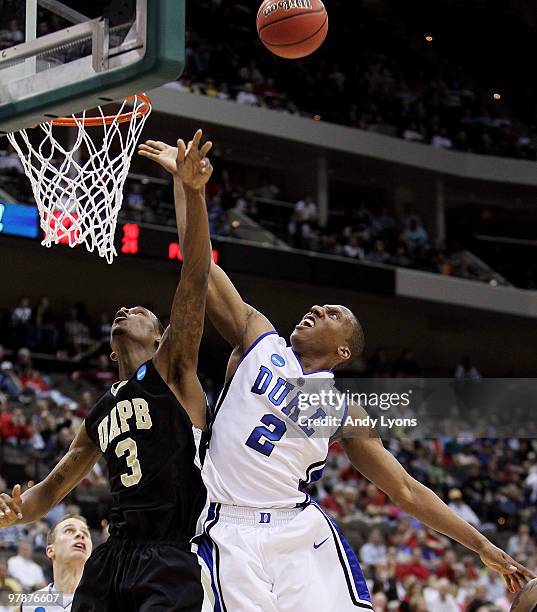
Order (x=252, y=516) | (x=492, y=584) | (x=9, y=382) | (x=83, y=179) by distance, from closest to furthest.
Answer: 1. (x=252, y=516)
2. (x=83, y=179)
3. (x=492, y=584)
4. (x=9, y=382)

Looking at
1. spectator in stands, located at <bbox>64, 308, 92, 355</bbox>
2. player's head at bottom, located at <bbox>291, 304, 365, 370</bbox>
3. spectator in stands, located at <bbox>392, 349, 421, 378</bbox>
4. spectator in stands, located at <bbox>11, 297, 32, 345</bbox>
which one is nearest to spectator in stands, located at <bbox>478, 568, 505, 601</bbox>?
spectator in stands, located at <bbox>64, 308, 92, 355</bbox>

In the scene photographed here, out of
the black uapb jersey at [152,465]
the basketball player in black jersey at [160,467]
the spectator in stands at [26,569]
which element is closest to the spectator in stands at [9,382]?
the spectator in stands at [26,569]

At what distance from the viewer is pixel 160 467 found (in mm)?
3916

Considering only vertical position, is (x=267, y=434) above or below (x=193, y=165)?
below

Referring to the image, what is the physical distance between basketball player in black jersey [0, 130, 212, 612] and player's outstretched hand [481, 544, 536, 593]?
1.13m

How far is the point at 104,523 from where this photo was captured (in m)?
10.1

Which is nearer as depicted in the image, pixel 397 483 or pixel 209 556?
pixel 209 556

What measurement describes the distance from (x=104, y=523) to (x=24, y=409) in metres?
2.19

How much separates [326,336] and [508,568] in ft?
3.57

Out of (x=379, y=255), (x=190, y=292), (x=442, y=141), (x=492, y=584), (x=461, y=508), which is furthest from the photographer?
(x=442, y=141)

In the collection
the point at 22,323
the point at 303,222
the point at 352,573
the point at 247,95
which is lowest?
the point at 352,573

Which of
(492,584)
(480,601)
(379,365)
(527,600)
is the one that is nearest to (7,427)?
(480,601)

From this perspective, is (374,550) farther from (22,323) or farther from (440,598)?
(22,323)

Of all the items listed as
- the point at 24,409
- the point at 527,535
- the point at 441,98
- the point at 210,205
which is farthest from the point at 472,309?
the point at 24,409
